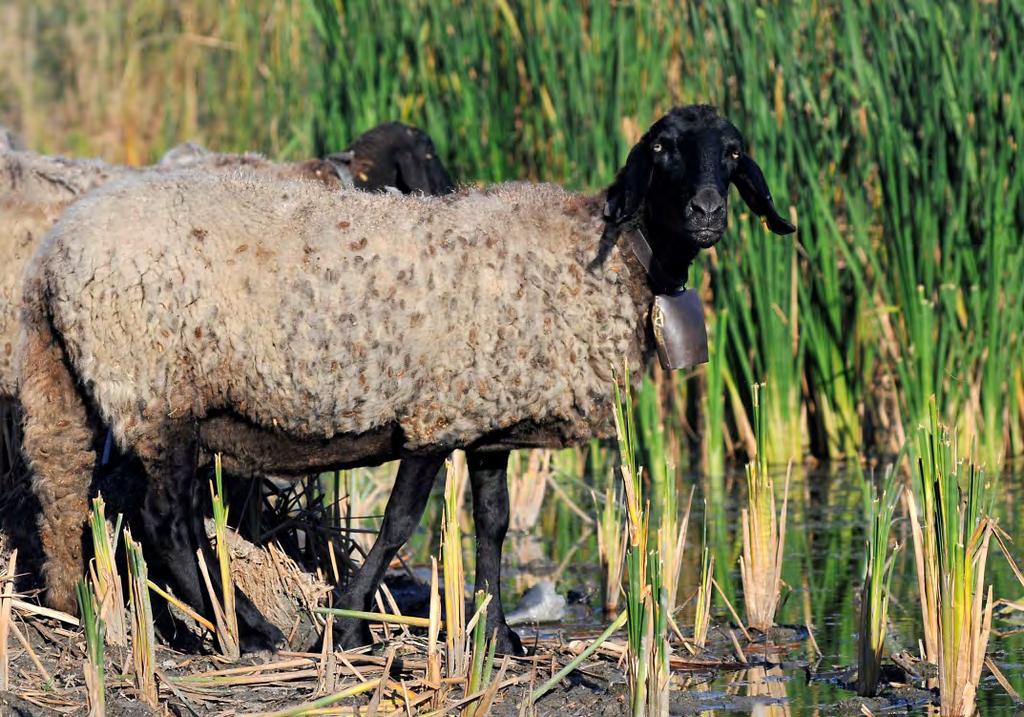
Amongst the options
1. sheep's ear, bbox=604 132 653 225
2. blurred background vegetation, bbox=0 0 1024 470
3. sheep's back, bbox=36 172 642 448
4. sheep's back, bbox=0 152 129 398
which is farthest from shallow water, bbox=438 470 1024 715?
sheep's back, bbox=0 152 129 398

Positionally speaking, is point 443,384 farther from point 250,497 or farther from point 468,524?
point 468,524

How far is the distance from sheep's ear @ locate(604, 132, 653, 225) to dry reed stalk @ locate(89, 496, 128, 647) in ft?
6.54

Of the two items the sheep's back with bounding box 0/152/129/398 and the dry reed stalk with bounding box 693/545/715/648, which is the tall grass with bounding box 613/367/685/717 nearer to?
the dry reed stalk with bounding box 693/545/715/648

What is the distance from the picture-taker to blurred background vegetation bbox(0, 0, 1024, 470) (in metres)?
8.36

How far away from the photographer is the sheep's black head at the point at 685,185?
5.50 metres

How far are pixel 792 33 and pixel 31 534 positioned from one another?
4794 millimetres

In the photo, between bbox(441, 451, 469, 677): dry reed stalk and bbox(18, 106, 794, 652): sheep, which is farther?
bbox(18, 106, 794, 652): sheep

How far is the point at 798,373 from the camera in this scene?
30.1 feet

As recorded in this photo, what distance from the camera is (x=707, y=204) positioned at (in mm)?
5461

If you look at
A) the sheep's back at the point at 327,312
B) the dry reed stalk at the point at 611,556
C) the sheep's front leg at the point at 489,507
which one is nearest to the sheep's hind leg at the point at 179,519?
the sheep's back at the point at 327,312

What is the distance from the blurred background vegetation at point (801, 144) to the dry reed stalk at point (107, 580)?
13.9ft

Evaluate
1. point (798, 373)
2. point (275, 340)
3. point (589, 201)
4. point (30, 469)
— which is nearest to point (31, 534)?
point (30, 469)

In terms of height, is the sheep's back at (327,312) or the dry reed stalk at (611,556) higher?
the sheep's back at (327,312)

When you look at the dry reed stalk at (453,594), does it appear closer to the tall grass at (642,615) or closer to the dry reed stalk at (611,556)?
the tall grass at (642,615)
